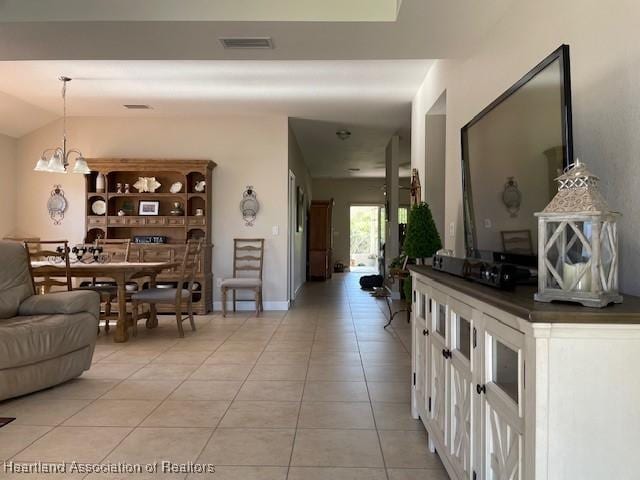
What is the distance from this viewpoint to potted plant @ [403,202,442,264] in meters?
3.67

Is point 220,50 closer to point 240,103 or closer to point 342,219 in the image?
point 240,103

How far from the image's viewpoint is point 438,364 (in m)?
2.08

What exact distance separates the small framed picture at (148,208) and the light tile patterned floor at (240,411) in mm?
2228

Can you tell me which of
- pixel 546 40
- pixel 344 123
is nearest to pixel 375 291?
pixel 344 123

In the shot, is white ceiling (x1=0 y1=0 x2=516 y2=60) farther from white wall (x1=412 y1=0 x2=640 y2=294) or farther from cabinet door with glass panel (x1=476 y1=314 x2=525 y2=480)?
cabinet door with glass panel (x1=476 y1=314 x2=525 y2=480)

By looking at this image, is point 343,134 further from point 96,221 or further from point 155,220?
point 96,221

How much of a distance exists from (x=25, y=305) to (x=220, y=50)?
2242 mm

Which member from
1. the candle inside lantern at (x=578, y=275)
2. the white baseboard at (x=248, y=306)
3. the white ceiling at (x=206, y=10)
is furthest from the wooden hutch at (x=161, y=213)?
the candle inside lantern at (x=578, y=275)

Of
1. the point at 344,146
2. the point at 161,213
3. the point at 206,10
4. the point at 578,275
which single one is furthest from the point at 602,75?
the point at 344,146

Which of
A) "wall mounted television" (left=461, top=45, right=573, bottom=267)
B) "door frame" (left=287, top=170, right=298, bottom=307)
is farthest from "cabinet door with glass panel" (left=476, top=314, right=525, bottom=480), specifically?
"door frame" (left=287, top=170, right=298, bottom=307)

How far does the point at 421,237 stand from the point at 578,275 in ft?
8.20

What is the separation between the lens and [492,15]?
2.75 metres

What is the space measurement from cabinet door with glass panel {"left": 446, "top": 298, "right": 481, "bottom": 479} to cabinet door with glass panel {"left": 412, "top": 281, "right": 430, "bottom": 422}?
0.46 meters

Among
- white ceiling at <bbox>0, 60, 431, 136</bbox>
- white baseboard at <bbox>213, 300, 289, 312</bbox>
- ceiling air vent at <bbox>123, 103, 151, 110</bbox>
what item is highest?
ceiling air vent at <bbox>123, 103, 151, 110</bbox>
